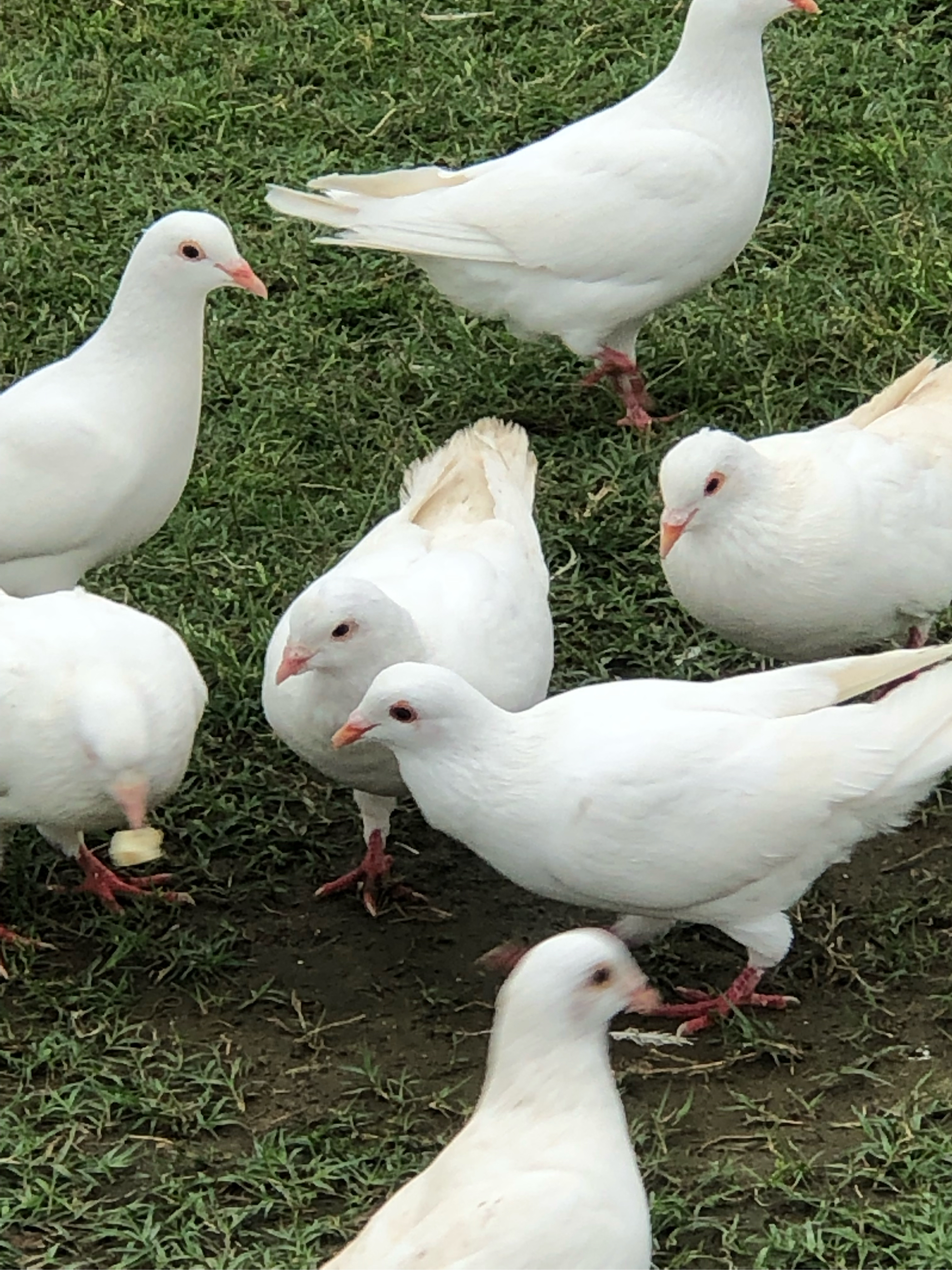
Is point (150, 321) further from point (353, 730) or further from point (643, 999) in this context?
point (643, 999)

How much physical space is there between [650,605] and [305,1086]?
1.96m

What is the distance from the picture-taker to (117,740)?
4.24 meters

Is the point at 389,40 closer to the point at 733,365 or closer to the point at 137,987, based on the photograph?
the point at 733,365

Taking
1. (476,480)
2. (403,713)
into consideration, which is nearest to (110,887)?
(403,713)

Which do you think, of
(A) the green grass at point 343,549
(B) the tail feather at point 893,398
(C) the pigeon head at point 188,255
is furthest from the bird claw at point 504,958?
(C) the pigeon head at point 188,255

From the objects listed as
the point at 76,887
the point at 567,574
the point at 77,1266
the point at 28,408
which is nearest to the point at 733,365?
the point at 567,574

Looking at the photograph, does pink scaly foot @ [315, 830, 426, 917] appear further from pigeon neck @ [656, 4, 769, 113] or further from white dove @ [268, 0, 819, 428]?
pigeon neck @ [656, 4, 769, 113]

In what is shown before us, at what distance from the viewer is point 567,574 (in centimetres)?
579

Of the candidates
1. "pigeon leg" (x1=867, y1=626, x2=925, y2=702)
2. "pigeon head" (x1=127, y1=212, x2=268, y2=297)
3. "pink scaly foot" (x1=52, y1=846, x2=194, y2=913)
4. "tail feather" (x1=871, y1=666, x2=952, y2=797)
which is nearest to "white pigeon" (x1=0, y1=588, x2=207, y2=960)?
"pink scaly foot" (x1=52, y1=846, x2=194, y2=913)

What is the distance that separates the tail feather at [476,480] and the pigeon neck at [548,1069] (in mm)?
1896

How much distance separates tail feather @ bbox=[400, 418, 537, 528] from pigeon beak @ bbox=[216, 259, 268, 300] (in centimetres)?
66

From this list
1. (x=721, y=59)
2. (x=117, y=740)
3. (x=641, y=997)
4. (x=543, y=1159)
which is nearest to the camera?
(x=543, y=1159)

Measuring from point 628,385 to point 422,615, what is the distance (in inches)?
76.7

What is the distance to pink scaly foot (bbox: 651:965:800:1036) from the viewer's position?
172 inches
